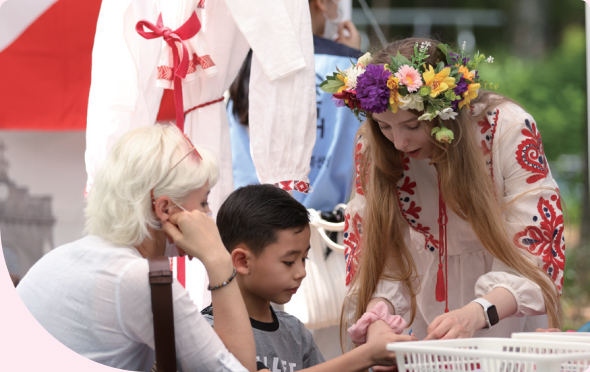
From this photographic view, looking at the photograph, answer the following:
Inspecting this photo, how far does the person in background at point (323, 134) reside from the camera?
328cm

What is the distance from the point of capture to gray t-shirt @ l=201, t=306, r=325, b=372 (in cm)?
196

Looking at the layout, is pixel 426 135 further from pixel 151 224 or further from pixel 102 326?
pixel 102 326

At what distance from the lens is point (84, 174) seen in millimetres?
3539

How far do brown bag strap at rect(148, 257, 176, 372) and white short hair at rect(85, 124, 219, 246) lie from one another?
0.59 feet

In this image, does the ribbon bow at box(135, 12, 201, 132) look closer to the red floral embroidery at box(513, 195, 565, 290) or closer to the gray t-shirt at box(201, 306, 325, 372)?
the gray t-shirt at box(201, 306, 325, 372)

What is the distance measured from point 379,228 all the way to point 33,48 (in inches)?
72.1

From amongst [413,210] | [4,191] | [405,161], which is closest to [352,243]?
[413,210]

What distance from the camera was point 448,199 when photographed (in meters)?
2.27

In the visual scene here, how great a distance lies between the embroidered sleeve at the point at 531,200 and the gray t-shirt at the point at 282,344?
755 millimetres

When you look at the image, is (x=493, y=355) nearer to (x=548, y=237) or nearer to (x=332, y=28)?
(x=548, y=237)

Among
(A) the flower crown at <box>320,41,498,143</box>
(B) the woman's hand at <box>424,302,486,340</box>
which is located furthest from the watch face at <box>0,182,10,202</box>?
(B) the woman's hand at <box>424,302,486,340</box>

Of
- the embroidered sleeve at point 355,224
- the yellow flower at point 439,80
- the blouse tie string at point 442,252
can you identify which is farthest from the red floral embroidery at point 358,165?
the yellow flower at point 439,80

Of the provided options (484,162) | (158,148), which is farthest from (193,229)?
(484,162)

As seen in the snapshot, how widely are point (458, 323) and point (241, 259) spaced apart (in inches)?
26.1
